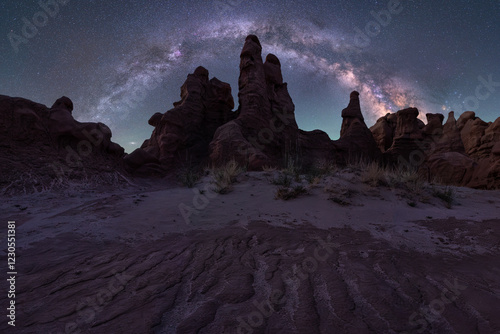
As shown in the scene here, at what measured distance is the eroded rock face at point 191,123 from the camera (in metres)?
15.5

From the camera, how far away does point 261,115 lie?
56.6 ft

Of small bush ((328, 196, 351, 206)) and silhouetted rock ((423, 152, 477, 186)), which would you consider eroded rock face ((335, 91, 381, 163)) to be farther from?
small bush ((328, 196, 351, 206))

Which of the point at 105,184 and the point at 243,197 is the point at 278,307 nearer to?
the point at 243,197

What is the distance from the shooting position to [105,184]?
27.3ft

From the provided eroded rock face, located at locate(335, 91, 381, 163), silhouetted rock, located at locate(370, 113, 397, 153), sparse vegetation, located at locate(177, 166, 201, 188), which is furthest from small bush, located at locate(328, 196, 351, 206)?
silhouetted rock, located at locate(370, 113, 397, 153)

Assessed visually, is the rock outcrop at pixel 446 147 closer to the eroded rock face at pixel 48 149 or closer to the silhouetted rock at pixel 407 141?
the silhouetted rock at pixel 407 141

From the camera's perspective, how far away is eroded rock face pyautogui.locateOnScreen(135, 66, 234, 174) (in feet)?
51.0

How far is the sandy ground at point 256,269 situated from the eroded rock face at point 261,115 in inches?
378

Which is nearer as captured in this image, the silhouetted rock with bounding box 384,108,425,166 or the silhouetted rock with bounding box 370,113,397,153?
the silhouetted rock with bounding box 384,108,425,166

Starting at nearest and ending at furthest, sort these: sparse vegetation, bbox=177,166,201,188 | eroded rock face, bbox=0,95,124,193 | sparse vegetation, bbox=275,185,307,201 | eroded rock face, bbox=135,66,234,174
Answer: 1. sparse vegetation, bbox=275,185,307,201
2. eroded rock face, bbox=0,95,124,193
3. sparse vegetation, bbox=177,166,201,188
4. eroded rock face, bbox=135,66,234,174

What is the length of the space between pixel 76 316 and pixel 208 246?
5.11ft

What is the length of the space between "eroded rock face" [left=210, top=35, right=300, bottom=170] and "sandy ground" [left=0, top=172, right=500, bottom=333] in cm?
961

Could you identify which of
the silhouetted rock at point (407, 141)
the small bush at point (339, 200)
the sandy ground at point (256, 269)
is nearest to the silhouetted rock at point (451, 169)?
the sandy ground at point (256, 269)

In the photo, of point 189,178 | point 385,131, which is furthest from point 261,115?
point 385,131
